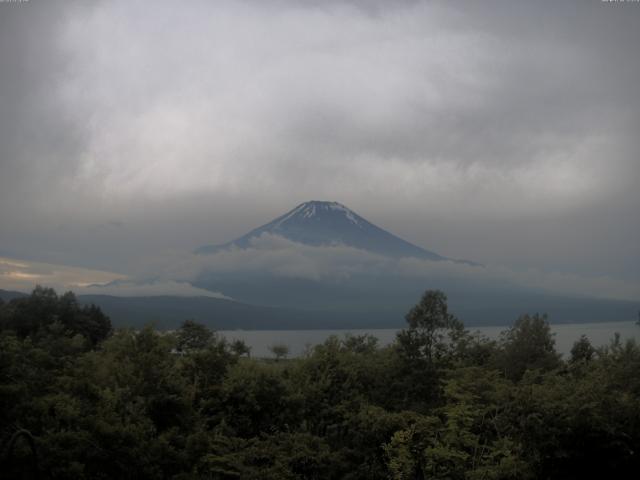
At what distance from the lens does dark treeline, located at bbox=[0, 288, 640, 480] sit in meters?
15.0

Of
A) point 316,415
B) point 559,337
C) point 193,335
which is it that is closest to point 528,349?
point 316,415

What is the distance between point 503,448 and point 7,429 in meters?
12.6

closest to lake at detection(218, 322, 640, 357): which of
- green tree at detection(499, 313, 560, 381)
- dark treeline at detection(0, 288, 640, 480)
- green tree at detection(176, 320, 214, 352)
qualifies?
green tree at detection(176, 320, 214, 352)

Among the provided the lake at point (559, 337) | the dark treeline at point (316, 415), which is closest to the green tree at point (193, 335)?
the lake at point (559, 337)

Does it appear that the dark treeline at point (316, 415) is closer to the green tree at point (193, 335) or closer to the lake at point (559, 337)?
the lake at point (559, 337)

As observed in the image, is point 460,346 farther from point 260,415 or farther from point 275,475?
point 275,475

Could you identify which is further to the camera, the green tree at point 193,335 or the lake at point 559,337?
the green tree at point 193,335

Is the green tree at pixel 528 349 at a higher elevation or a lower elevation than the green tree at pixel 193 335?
higher

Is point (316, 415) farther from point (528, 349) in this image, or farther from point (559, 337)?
point (559, 337)

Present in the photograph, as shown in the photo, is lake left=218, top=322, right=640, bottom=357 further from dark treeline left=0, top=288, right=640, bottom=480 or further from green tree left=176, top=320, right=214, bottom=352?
dark treeline left=0, top=288, right=640, bottom=480

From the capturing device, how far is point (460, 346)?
1042 inches

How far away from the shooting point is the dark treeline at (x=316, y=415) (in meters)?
15.0

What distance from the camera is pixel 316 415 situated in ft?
73.2

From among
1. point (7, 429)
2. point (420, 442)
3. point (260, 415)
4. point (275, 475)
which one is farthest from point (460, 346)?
point (7, 429)
